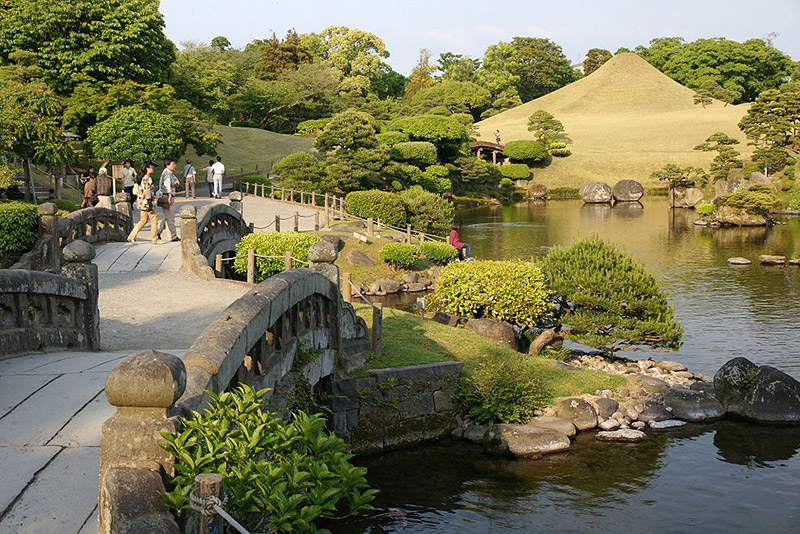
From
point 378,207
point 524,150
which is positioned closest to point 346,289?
point 378,207

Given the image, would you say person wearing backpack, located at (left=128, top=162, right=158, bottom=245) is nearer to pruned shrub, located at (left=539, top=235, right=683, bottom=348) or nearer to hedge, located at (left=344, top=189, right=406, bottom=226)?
pruned shrub, located at (left=539, top=235, right=683, bottom=348)

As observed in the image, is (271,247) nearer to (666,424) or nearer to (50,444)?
(666,424)

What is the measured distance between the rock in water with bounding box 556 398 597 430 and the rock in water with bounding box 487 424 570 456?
2.59ft

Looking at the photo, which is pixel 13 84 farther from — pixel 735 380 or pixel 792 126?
pixel 792 126

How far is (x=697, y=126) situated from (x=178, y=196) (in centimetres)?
7002

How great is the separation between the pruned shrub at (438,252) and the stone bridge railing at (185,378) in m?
21.1

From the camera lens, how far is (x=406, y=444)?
13.4 m

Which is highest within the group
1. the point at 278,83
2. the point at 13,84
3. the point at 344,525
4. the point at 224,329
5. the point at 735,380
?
the point at 278,83

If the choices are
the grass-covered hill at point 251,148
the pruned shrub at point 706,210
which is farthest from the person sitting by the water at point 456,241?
the grass-covered hill at point 251,148

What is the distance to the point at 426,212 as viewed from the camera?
38844mm

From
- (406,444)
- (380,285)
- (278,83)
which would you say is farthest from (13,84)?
(278,83)

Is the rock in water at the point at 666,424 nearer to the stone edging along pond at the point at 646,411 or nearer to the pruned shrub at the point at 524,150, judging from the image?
the stone edging along pond at the point at 646,411

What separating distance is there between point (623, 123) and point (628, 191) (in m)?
31.3

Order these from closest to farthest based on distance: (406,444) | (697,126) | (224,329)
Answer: (224,329) < (406,444) < (697,126)
